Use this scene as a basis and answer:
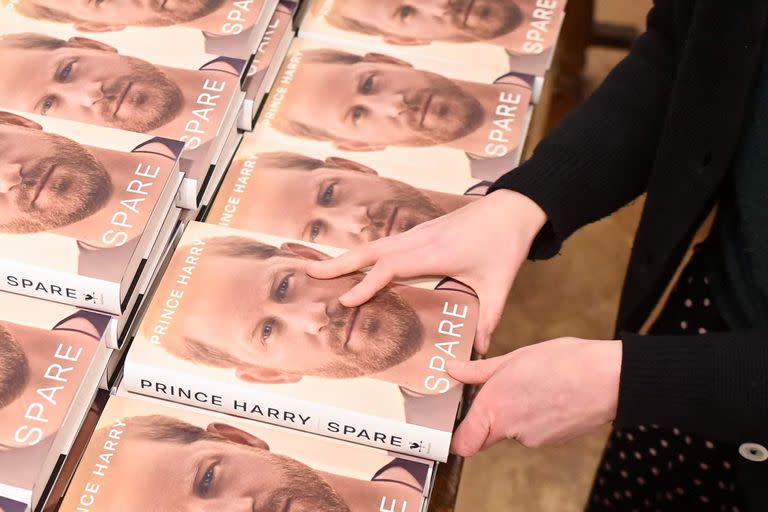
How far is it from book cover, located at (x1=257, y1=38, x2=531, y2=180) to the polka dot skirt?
0.28m

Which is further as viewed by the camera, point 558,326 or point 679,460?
point 558,326

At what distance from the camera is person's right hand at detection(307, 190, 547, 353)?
101 cm

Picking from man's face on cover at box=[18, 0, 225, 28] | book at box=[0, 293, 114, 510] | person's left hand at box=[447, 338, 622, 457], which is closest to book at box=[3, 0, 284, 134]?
man's face on cover at box=[18, 0, 225, 28]

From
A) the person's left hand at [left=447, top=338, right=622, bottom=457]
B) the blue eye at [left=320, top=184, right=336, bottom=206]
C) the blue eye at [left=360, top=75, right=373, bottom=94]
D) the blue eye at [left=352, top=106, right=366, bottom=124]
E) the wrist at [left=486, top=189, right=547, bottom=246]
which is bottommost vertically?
the person's left hand at [left=447, top=338, right=622, bottom=457]

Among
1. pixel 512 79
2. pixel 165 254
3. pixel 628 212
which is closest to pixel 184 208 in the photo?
pixel 165 254

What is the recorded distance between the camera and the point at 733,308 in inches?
43.1

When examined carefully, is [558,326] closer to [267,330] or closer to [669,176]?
[669,176]

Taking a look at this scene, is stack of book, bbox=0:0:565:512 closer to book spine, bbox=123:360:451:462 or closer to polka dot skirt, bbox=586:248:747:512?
book spine, bbox=123:360:451:462

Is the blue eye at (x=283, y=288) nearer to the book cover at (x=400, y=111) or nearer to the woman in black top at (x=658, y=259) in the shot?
the woman in black top at (x=658, y=259)

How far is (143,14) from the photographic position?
122cm

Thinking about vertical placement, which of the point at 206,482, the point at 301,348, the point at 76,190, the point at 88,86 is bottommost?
the point at 206,482

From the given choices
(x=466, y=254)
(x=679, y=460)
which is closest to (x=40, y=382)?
(x=466, y=254)

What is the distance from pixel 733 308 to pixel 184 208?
0.64 metres

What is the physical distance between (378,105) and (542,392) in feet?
1.48
